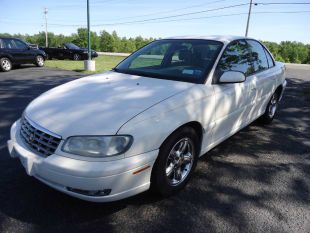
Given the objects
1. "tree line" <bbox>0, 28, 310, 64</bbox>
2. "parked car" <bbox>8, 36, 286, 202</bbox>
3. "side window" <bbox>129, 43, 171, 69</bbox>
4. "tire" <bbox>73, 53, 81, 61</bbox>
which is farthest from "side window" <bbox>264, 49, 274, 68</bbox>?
"tree line" <bbox>0, 28, 310, 64</bbox>

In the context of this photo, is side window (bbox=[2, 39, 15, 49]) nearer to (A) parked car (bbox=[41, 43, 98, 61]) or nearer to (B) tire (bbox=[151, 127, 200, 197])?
(A) parked car (bbox=[41, 43, 98, 61])

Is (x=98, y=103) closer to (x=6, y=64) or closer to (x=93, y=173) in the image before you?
(x=93, y=173)

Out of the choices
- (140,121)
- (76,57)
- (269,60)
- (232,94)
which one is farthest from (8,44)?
(140,121)

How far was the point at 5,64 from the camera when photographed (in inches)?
513

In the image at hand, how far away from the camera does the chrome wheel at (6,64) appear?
12914mm

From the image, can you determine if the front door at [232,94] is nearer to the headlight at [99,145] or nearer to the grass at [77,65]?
the headlight at [99,145]

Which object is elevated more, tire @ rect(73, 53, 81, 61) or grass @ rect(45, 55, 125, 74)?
tire @ rect(73, 53, 81, 61)

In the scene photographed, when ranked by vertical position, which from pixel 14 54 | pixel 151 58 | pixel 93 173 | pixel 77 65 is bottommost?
pixel 77 65

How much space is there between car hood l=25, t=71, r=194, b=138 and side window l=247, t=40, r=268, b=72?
1802 millimetres

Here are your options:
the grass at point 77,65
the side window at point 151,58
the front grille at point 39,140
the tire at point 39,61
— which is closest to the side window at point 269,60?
the side window at point 151,58

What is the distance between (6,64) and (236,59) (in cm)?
1220

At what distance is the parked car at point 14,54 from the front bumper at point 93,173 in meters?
12.2

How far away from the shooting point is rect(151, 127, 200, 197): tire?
8.73ft

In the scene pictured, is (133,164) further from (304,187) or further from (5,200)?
(304,187)
